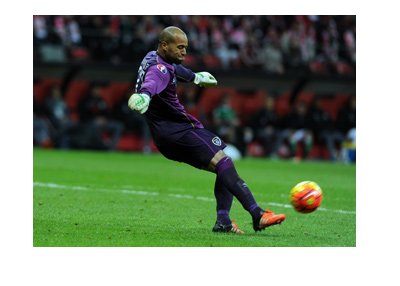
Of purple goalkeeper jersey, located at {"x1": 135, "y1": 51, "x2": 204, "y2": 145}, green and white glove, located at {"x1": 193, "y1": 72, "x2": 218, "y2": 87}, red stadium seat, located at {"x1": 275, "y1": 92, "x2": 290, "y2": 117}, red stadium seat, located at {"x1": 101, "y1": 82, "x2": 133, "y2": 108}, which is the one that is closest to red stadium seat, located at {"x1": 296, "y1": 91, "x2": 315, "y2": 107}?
red stadium seat, located at {"x1": 275, "y1": 92, "x2": 290, "y2": 117}

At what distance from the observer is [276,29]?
28062mm

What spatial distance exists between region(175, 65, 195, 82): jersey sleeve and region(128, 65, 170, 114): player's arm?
0.43 metres

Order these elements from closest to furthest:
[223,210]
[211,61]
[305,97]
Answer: [223,210]
[211,61]
[305,97]

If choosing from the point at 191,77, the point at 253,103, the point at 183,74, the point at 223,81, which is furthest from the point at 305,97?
the point at 183,74

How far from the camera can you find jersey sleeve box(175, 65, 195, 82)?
9.47m

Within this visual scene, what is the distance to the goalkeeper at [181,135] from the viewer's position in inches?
354

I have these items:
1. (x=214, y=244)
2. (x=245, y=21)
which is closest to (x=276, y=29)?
(x=245, y=21)

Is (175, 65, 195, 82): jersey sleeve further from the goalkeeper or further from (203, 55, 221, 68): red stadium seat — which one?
(203, 55, 221, 68): red stadium seat

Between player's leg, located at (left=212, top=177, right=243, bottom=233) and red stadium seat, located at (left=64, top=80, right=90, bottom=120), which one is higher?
red stadium seat, located at (left=64, top=80, right=90, bottom=120)

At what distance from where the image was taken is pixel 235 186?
9055 mm

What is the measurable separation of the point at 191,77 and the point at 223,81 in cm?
1843

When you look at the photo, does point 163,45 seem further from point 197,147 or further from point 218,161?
point 218,161

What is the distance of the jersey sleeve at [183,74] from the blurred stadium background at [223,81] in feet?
51.0

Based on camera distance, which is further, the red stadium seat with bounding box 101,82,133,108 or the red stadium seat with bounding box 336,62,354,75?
the red stadium seat with bounding box 336,62,354,75
